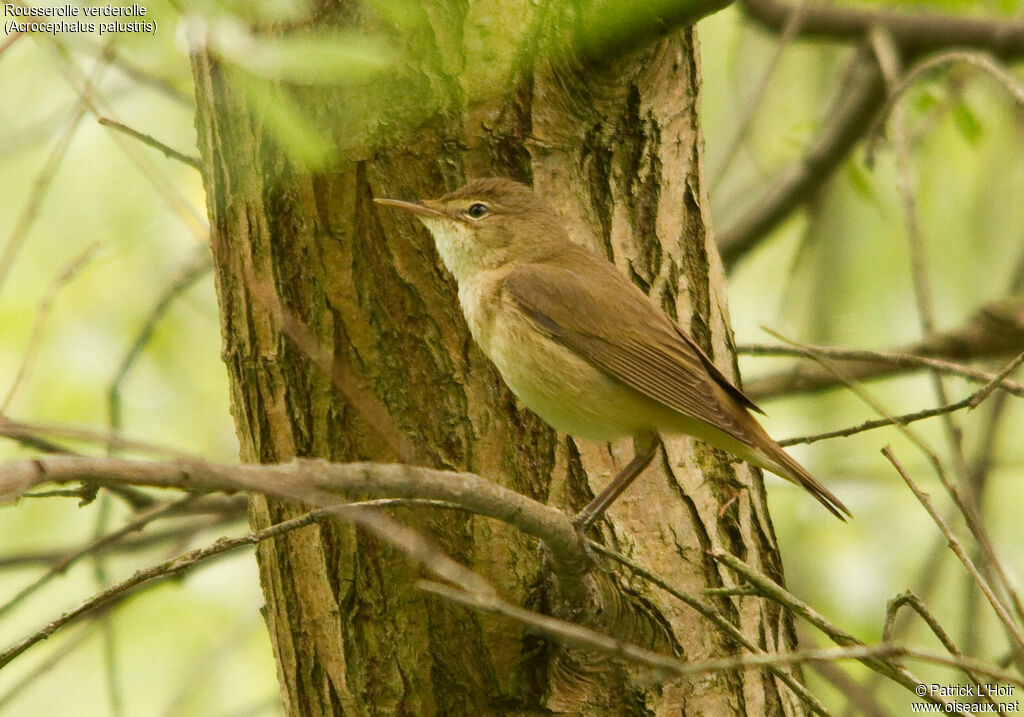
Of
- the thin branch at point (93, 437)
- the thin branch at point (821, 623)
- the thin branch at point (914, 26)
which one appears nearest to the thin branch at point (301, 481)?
the thin branch at point (93, 437)

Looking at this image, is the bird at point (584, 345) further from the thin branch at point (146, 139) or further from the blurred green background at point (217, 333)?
the blurred green background at point (217, 333)

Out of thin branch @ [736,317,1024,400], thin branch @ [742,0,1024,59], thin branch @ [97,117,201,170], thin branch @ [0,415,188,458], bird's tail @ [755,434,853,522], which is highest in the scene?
thin branch @ [742,0,1024,59]

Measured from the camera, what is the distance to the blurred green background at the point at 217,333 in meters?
5.45

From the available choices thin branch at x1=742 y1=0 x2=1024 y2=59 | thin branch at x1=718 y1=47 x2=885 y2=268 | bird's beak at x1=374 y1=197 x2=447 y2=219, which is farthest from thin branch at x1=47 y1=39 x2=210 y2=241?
thin branch at x1=742 y1=0 x2=1024 y2=59

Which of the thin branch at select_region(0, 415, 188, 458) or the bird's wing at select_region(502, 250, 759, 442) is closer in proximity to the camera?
the thin branch at select_region(0, 415, 188, 458)

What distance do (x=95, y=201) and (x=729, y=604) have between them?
14.3 ft

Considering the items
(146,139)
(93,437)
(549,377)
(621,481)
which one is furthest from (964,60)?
(93,437)

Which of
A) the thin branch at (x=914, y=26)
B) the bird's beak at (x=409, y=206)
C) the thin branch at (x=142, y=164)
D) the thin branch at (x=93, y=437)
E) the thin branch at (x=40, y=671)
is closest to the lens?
the thin branch at (x=93, y=437)

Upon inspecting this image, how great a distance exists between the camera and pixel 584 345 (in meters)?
3.45

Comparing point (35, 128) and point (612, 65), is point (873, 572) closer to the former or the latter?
point (612, 65)

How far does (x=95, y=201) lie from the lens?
591 centimetres

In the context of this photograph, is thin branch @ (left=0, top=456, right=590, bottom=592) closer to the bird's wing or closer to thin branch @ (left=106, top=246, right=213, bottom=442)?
the bird's wing

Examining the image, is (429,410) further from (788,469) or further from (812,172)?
(812,172)

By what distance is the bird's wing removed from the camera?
3234mm
